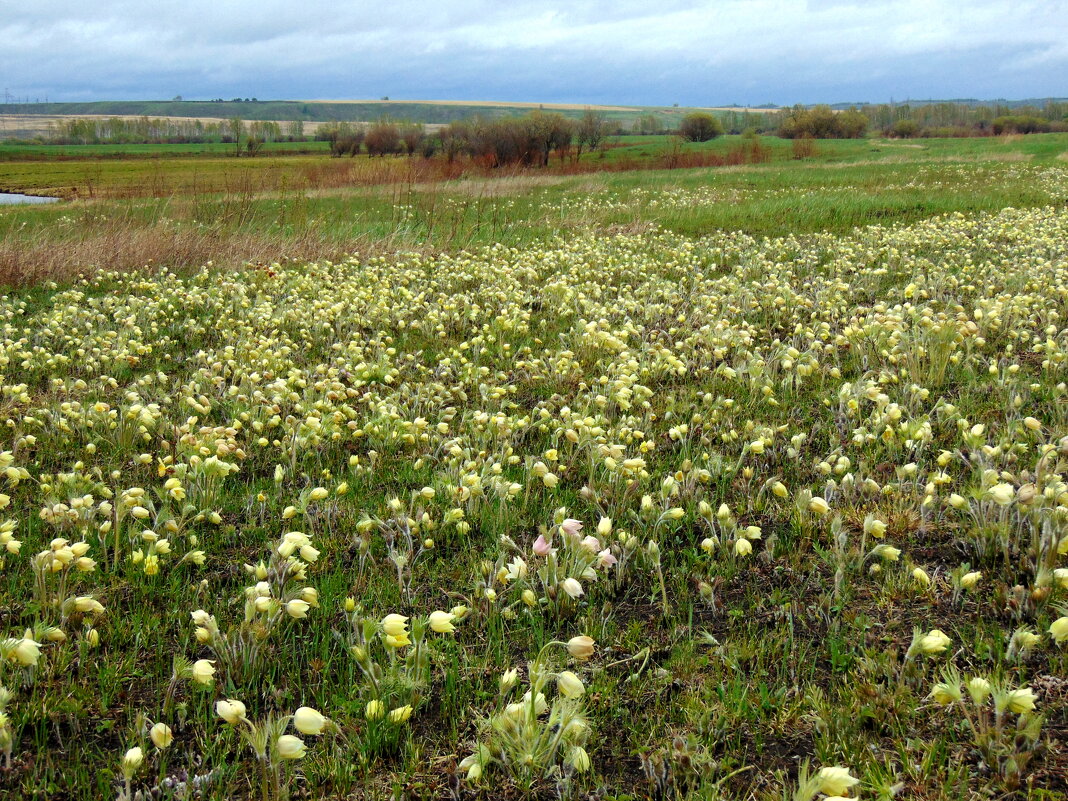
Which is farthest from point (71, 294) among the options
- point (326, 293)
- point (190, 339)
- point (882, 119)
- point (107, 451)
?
point (882, 119)

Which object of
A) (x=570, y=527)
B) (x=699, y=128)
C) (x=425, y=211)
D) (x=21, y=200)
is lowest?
(x=570, y=527)

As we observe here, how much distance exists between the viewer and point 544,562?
340 cm

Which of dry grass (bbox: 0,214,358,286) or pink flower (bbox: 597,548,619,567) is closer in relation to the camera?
pink flower (bbox: 597,548,619,567)

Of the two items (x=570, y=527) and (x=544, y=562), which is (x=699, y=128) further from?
(x=570, y=527)

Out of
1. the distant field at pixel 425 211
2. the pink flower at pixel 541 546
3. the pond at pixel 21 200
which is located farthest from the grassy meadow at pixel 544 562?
the pond at pixel 21 200

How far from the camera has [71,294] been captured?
30.8 ft

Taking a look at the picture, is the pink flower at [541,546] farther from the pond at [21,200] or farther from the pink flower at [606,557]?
the pond at [21,200]

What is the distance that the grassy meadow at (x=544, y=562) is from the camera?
2.33 m

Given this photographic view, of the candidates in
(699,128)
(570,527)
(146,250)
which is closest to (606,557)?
(570,527)

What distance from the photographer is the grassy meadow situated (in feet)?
7.63

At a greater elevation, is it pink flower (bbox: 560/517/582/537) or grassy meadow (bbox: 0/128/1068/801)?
pink flower (bbox: 560/517/582/537)

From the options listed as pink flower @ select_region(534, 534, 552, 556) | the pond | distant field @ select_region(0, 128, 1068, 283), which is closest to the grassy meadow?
pink flower @ select_region(534, 534, 552, 556)

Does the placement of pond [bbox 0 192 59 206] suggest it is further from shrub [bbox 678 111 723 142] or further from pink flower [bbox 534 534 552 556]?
shrub [bbox 678 111 723 142]

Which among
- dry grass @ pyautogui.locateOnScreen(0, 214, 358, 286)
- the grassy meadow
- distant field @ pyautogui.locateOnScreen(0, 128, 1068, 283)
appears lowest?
the grassy meadow
